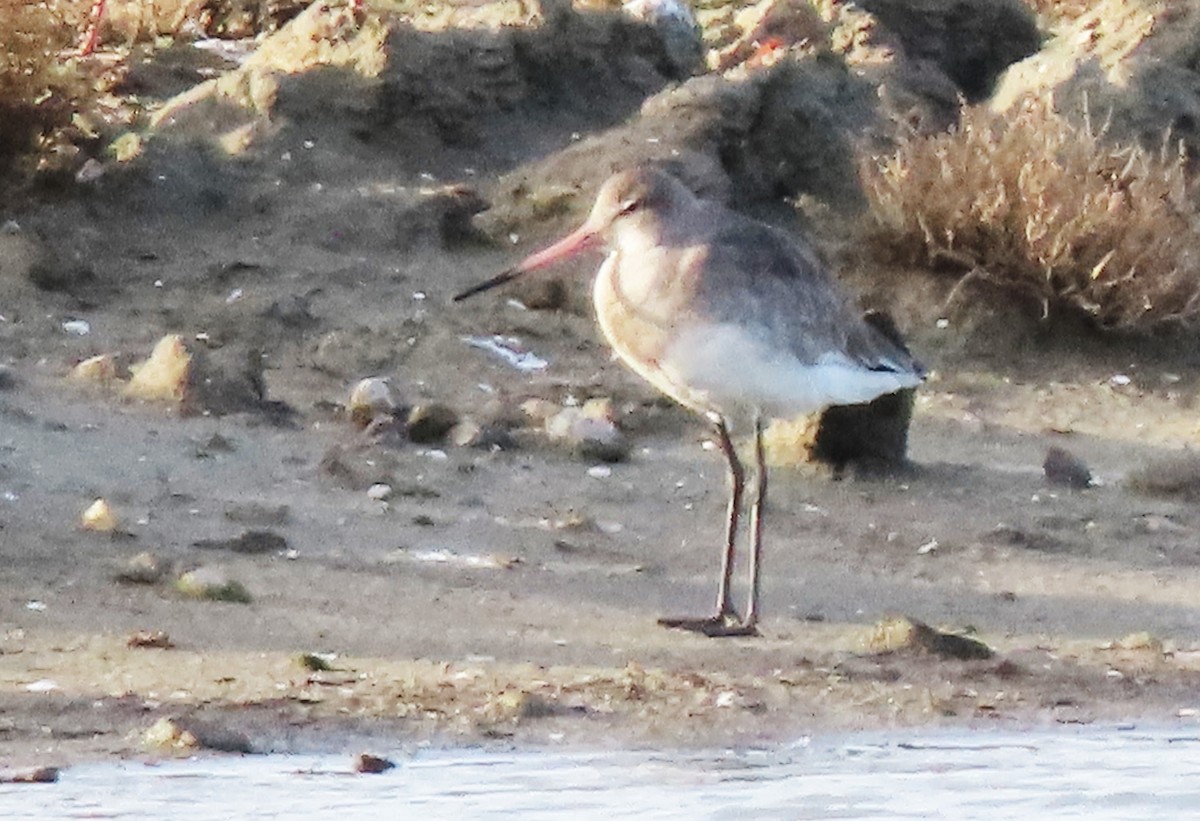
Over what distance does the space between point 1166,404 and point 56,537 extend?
444cm

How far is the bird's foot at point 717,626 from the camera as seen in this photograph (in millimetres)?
6078

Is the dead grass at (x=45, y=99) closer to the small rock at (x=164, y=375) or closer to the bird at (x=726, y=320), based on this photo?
the small rock at (x=164, y=375)

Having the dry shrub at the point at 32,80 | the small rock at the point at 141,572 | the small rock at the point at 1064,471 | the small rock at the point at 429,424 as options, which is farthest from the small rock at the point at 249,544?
the dry shrub at the point at 32,80

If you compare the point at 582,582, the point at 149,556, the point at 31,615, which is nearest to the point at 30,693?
the point at 31,615

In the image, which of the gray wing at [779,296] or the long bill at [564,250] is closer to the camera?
the gray wing at [779,296]

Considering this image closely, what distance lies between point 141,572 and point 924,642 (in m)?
1.85

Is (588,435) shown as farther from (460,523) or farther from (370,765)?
(370,765)

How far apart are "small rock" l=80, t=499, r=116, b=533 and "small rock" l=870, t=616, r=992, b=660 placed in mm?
1926

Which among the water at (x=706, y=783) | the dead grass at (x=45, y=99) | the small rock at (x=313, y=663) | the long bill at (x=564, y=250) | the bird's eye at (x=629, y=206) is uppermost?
the dead grass at (x=45, y=99)

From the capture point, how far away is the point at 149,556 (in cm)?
602

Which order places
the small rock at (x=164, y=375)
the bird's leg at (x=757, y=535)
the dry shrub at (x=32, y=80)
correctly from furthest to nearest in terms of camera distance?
the dry shrub at (x=32, y=80), the small rock at (x=164, y=375), the bird's leg at (x=757, y=535)

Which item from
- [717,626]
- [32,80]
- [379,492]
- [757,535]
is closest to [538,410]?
[379,492]

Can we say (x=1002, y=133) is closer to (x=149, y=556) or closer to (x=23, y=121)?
(x=23, y=121)

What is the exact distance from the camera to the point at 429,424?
25.3ft
